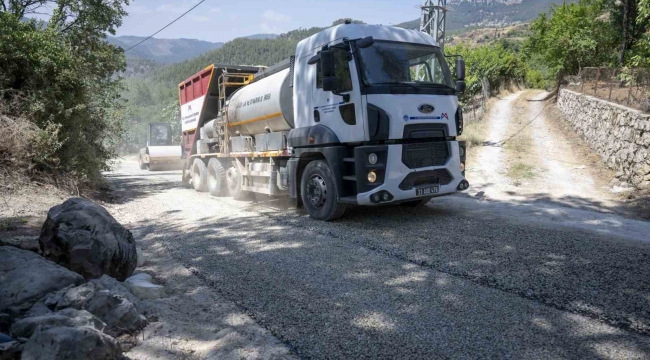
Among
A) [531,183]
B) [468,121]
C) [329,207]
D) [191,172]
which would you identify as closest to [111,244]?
[329,207]

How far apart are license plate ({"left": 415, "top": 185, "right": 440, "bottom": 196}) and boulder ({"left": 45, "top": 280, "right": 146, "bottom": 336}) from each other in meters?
4.51

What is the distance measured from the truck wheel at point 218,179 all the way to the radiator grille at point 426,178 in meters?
6.09

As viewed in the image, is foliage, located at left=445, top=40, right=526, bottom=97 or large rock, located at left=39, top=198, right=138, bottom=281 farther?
foliage, located at left=445, top=40, right=526, bottom=97

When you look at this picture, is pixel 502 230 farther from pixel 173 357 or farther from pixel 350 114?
pixel 173 357

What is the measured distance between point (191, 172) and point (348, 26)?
26.9ft

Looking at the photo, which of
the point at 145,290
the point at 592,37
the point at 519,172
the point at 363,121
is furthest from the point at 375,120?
the point at 592,37

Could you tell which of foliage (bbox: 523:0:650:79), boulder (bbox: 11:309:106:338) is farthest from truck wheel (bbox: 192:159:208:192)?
foliage (bbox: 523:0:650:79)

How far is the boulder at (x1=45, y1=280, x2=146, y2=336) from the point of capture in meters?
3.40

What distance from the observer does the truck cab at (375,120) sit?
6.54 m

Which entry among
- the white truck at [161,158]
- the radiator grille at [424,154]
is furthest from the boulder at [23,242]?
the white truck at [161,158]

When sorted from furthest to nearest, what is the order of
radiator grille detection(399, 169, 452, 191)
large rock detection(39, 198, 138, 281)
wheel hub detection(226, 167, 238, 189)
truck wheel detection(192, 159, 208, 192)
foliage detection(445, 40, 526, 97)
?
foliage detection(445, 40, 526, 97) < truck wheel detection(192, 159, 208, 192) < wheel hub detection(226, 167, 238, 189) < radiator grille detection(399, 169, 452, 191) < large rock detection(39, 198, 138, 281)

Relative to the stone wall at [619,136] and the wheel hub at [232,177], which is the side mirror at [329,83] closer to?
the wheel hub at [232,177]

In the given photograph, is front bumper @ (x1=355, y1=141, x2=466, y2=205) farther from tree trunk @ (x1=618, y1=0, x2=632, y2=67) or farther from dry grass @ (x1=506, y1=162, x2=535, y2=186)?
tree trunk @ (x1=618, y1=0, x2=632, y2=67)

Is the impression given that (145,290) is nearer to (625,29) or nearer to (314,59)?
(314,59)
